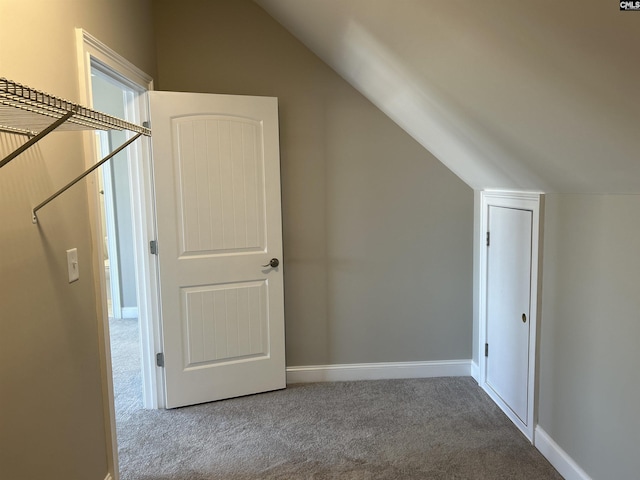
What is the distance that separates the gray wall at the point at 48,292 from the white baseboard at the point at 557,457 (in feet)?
6.90

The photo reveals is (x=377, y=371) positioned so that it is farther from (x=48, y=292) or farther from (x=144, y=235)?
(x=48, y=292)

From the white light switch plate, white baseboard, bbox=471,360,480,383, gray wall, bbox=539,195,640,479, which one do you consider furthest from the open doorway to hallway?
gray wall, bbox=539,195,640,479

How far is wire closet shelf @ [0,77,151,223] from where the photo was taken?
0.80 meters

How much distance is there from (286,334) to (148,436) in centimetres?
107

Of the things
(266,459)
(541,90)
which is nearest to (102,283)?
(266,459)

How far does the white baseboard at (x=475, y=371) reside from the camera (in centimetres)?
303

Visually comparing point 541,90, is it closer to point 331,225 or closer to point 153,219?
point 331,225

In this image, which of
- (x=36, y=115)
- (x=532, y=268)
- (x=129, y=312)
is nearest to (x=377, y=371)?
(x=532, y=268)

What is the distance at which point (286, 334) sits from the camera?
308 cm

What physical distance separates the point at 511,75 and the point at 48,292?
1.66 m

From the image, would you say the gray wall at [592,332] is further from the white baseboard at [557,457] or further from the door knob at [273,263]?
the door knob at [273,263]

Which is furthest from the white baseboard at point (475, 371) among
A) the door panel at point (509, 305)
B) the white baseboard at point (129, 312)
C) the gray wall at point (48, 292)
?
the white baseboard at point (129, 312)

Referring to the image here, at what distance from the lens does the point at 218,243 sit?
275 cm

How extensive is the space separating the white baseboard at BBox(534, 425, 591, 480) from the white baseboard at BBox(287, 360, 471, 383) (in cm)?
92
